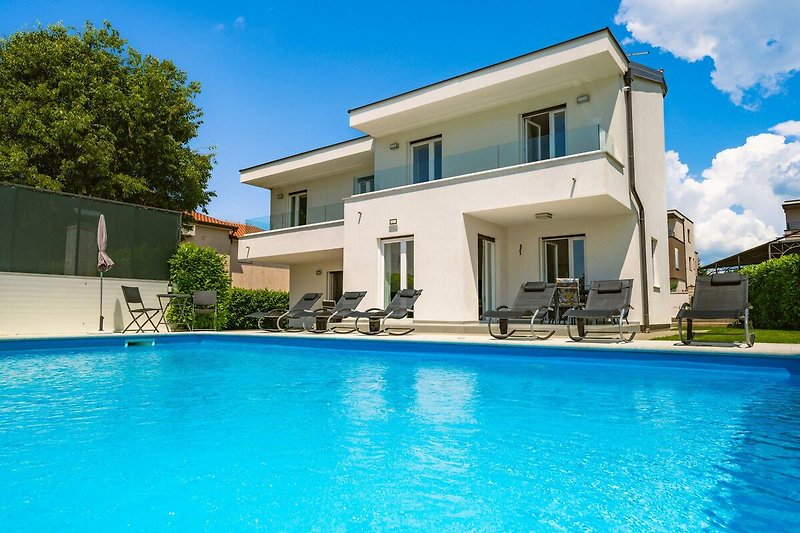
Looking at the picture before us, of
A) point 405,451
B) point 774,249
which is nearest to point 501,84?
point 405,451

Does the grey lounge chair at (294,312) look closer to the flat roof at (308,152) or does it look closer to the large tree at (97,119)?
the flat roof at (308,152)

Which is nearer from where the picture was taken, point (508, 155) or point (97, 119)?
point (508, 155)

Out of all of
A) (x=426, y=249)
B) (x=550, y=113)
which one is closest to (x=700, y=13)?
(x=550, y=113)

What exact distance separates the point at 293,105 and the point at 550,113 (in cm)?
723

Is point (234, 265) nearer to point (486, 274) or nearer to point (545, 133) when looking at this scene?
point (486, 274)

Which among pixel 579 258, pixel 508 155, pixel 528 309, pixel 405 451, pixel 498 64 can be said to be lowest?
pixel 405 451

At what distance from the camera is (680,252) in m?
28.5

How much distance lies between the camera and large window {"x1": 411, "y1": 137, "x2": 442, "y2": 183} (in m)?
13.7

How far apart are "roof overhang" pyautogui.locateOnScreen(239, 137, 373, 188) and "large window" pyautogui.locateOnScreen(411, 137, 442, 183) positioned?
1707 millimetres

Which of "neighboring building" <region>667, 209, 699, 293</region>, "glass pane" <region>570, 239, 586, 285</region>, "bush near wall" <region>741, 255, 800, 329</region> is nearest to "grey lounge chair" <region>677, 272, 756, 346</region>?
"glass pane" <region>570, 239, 586, 285</region>

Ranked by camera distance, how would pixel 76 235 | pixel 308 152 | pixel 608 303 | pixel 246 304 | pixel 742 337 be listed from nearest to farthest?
pixel 742 337
pixel 608 303
pixel 76 235
pixel 246 304
pixel 308 152

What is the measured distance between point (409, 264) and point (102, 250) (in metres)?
7.58

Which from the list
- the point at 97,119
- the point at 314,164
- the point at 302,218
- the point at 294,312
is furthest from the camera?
the point at 97,119

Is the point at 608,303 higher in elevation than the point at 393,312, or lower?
higher
